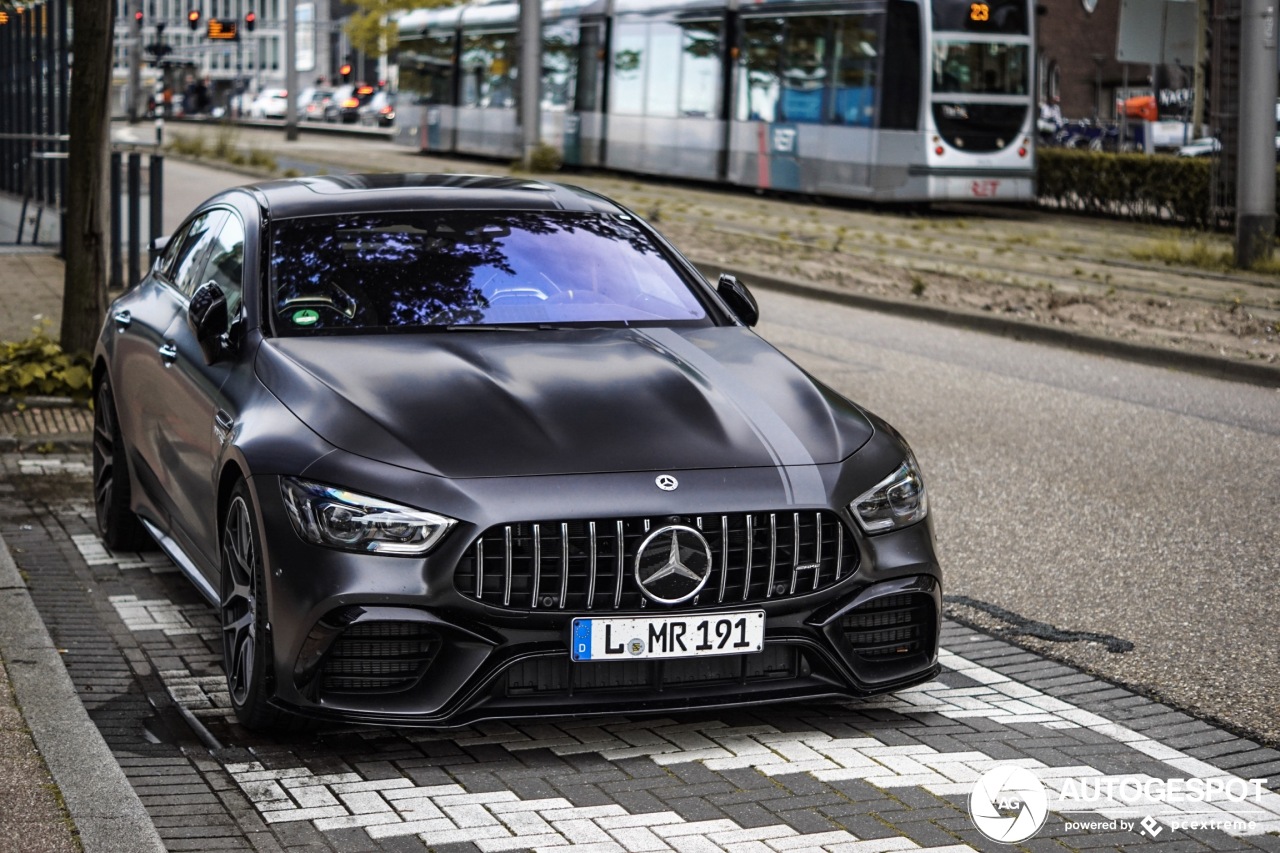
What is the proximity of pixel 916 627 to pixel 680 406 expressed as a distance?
2.88 ft

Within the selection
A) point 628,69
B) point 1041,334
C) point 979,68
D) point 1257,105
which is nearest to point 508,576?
point 1041,334

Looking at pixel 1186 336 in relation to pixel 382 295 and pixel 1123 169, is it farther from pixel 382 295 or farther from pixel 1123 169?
pixel 1123 169

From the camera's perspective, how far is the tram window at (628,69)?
33.2m

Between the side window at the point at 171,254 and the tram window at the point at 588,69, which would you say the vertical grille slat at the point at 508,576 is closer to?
the side window at the point at 171,254

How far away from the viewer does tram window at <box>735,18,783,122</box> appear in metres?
29.0

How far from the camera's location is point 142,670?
18.8 ft

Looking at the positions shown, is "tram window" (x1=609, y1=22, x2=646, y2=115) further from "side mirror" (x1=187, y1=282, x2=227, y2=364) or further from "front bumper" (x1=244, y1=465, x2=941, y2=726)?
"front bumper" (x1=244, y1=465, x2=941, y2=726)

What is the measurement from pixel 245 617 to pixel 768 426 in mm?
1518

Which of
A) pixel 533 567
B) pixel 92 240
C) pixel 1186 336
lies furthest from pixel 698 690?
pixel 1186 336

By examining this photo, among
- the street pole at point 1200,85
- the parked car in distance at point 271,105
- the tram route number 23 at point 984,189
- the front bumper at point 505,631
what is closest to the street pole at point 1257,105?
the tram route number 23 at point 984,189

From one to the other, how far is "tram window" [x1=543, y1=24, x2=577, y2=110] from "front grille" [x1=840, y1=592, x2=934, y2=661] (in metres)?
31.6

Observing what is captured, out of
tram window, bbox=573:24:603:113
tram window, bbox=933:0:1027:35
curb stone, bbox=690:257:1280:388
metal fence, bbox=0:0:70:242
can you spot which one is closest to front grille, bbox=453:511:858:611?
curb stone, bbox=690:257:1280:388

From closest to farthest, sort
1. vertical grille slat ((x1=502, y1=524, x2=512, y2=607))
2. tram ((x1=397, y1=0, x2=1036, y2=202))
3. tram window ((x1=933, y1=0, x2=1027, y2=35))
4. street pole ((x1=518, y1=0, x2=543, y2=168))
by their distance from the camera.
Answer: vertical grille slat ((x1=502, y1=524, x2=512, y2=607)) < tram window ((x1=933, y1=0, x2=1027, y2=35)) < tram ((x1=397, y1=0, x2=1036, y2=202)) < street pole ((x1=518, y1=0, x2=543, y2=168))

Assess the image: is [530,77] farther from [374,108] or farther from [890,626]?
[374,108]
